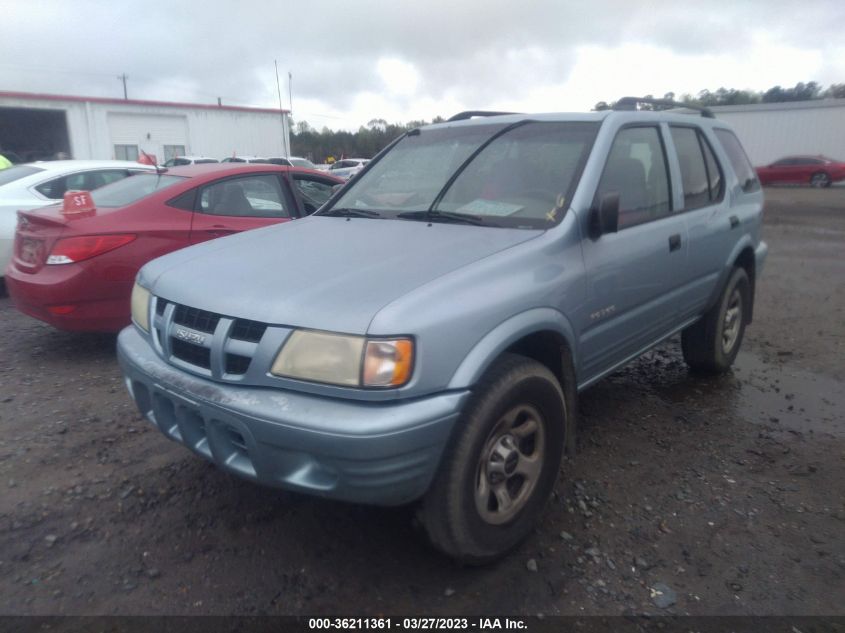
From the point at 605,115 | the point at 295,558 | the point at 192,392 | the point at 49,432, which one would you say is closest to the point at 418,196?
the point at 605,115

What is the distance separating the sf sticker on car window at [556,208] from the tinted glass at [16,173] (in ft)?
21.2

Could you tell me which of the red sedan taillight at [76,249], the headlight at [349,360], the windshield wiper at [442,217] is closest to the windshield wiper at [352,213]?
the windshield wiper at [442,217]

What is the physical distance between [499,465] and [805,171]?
30.0 meters

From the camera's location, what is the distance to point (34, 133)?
106 ft

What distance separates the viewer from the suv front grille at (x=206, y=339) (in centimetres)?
234

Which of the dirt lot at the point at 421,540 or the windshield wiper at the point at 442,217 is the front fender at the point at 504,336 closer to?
the windshield wiper at the point at 442,217

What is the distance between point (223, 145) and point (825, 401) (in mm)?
33071

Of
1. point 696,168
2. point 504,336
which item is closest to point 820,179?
point 696,168

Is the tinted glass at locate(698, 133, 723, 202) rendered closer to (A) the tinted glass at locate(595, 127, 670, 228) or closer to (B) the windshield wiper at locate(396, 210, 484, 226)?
(A) the tinted glass at locate(595, 127, 670, 228)

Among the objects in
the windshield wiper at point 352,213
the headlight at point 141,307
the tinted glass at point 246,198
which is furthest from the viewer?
the tinted glass at point 246,198

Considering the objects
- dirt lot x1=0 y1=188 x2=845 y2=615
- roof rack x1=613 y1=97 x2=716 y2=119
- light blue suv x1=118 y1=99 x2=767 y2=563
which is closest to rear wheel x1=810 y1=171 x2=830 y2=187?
roof rack x1=613 y1=97 x2=716 y2=119

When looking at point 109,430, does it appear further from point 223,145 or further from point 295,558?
point 223,145

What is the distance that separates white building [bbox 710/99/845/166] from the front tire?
108 ft

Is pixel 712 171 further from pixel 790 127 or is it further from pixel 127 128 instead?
pixel 790 127
